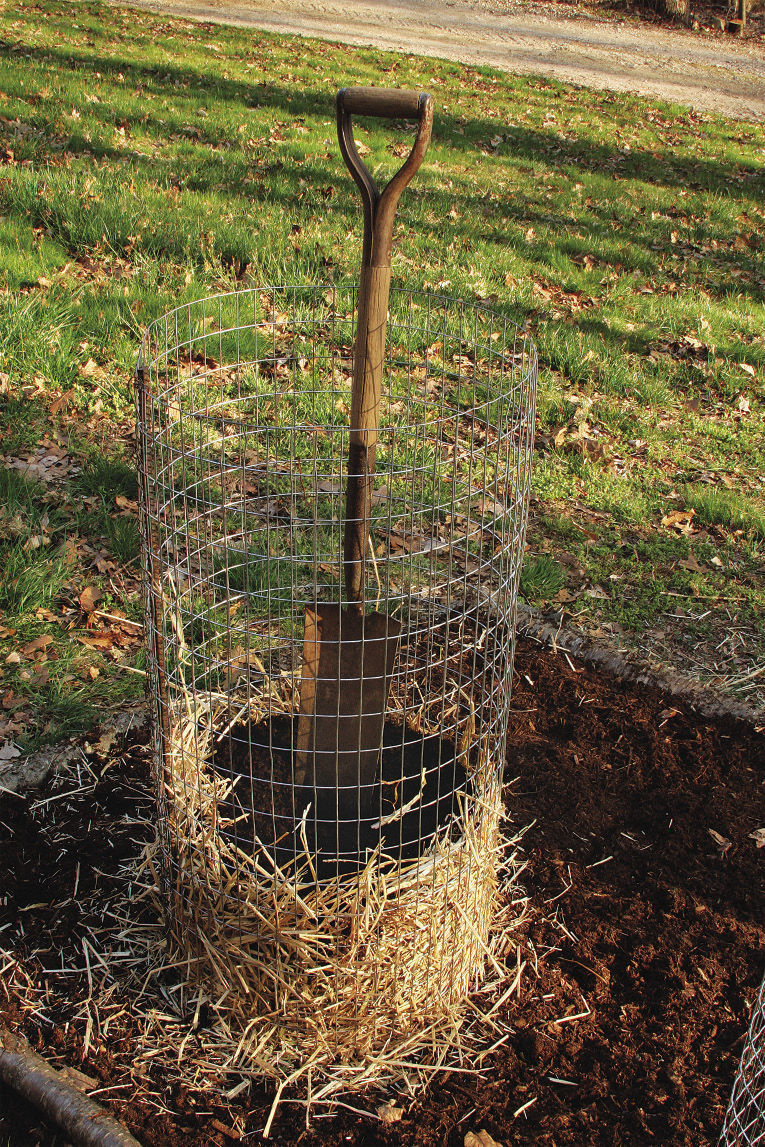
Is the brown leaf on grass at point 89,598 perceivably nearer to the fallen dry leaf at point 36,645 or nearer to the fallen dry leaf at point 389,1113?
the fallen dry leaf at point 36,645

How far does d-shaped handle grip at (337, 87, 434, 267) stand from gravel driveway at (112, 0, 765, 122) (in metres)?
13.2

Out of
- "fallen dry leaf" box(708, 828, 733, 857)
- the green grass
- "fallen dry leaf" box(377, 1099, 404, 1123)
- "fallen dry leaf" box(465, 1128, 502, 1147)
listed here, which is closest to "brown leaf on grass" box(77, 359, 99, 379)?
the green grass

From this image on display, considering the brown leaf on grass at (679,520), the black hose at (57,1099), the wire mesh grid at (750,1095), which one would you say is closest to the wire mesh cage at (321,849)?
the black hose at (57,1099)

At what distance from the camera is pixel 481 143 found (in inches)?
388

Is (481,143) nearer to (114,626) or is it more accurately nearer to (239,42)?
(239,42)

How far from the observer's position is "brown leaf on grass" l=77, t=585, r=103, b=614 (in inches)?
141

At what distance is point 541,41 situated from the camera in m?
17.0

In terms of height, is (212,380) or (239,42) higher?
(239,42)

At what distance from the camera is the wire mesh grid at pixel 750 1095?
83.2 inches

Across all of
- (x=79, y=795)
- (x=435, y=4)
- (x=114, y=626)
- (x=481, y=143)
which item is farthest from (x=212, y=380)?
(x=435, y=4)

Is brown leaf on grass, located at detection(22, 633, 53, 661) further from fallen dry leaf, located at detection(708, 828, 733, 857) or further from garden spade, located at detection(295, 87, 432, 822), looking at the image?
fallen dry leaf, located at detection(708, 828, 733, 857)

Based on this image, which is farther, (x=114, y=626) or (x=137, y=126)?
(x=137, y=126)

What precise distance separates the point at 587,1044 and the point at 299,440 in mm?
2891

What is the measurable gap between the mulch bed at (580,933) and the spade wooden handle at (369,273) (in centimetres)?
115
